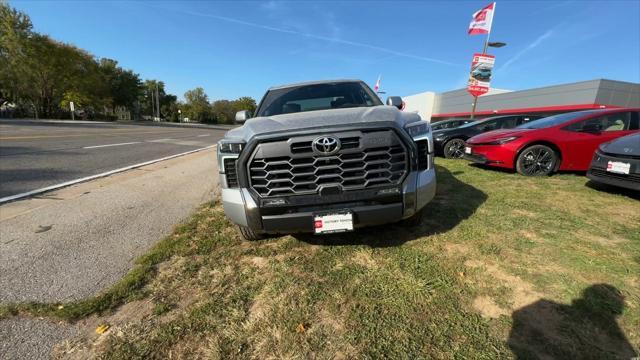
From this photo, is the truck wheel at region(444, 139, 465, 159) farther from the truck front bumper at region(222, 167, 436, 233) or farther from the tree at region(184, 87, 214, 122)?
the tree at region(184, 87, 214, 122)

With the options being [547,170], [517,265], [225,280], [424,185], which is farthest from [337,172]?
[547,170]

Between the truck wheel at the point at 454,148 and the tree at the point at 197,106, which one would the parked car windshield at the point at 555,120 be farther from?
the tree at the point at 197,106

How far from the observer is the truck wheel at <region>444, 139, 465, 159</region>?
8.55m

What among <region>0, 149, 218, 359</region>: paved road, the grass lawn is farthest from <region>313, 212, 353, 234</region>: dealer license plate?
<region>0, 149, 218, 359</region>: paved road

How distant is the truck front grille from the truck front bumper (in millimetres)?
141

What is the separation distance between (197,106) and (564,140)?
3760 inches

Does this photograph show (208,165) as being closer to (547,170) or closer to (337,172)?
(337,172)

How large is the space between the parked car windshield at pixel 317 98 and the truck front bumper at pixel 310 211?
160cm

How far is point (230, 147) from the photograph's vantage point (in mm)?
2539

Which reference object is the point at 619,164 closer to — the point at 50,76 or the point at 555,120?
the point at 555,120

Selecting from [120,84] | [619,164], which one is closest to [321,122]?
[619,164]

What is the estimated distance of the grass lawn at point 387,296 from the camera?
172 cm

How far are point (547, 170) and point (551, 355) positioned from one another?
201 inches

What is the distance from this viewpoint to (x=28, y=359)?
5.55 ft
